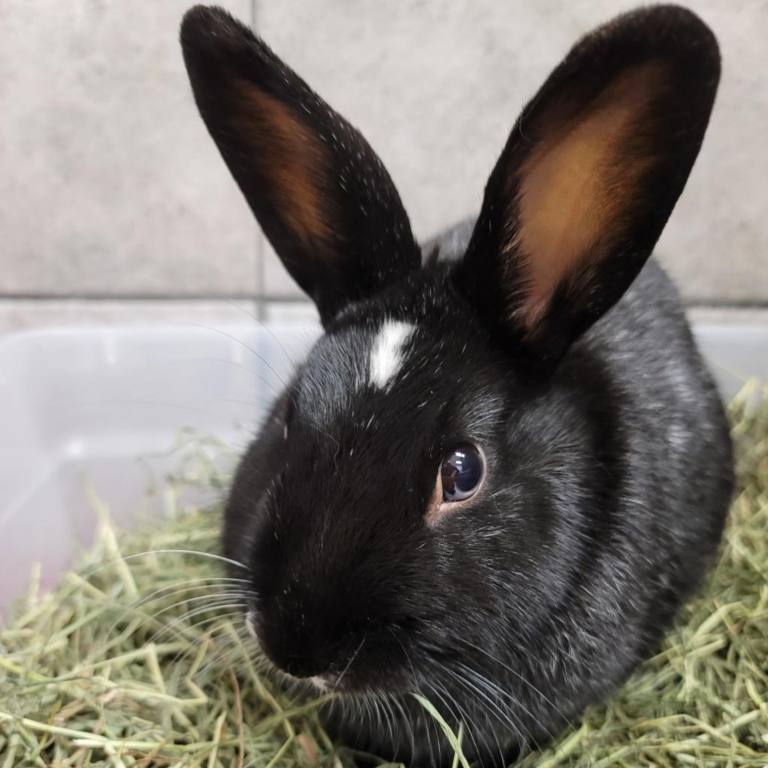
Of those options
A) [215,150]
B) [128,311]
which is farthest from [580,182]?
[128,311]

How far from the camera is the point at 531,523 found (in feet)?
2.71

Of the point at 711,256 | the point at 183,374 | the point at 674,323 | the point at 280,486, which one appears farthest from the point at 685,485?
the point at 183,374

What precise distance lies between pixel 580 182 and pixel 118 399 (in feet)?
3.26

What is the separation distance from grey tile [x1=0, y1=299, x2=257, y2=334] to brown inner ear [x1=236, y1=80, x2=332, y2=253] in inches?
30.6

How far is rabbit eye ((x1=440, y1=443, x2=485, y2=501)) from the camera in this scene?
0.79 meters

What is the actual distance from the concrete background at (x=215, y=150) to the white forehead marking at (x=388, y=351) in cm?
79

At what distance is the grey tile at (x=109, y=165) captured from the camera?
1.51 meters

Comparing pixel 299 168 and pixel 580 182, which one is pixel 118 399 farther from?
pixel 580 182

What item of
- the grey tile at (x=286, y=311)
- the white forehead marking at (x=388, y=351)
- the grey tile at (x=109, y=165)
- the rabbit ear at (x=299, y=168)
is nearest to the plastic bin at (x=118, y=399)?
the grey tile at (x=286, y=311)

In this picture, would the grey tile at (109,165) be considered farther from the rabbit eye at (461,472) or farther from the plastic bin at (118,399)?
the rabbit eye at (461,472)

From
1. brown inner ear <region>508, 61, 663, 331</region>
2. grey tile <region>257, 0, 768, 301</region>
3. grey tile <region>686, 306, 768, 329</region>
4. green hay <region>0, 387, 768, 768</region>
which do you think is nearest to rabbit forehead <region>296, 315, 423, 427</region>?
brown inner ear <region>508, 61, 663, 331</region>

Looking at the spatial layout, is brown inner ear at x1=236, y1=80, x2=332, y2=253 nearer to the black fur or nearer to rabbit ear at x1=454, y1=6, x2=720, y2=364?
the black fur

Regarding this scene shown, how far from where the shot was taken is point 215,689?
1139mm

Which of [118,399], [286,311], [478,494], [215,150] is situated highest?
[215,150]
